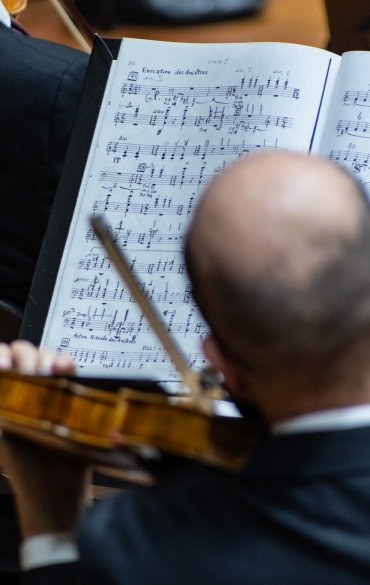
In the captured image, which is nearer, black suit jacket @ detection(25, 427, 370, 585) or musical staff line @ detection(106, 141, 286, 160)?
black suit jacket @ detection(25, 427, 370, 585)

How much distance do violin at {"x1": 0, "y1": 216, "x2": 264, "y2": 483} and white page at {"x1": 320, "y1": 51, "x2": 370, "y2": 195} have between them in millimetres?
344

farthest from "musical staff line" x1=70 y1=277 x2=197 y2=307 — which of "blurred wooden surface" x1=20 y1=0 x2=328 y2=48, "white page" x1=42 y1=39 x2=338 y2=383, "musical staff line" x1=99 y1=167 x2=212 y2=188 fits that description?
"blurred wooden surface" x1=20 y1=0 x2=328 y2=48

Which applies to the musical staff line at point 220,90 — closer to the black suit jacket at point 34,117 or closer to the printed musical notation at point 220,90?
the printed musical notation at point 220,90

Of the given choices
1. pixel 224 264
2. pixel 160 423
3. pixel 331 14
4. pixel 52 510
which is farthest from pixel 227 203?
pixel 331 14

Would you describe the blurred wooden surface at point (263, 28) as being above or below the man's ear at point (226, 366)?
above

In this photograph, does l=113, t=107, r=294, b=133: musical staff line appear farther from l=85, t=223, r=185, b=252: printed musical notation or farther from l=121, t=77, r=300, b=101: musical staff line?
l=85, t=223, r=185, b=252: printed musical notation

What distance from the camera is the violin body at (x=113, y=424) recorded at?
24.0 inches

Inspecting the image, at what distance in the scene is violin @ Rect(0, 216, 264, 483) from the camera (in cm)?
61

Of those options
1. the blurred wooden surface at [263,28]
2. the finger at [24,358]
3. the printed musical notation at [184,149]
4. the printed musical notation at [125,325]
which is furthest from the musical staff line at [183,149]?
the blurred wooden surface at [263,28]

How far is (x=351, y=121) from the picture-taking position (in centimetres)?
92

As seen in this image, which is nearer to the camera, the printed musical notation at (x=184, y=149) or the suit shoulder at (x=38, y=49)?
the printed musical notation at (x=184, y=149)

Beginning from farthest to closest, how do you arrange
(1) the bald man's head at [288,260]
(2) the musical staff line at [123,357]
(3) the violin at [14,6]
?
(3) the violin at [14,6] < (2) the musical staff line at [123,357] < (1) the bald man's head at [288,260]

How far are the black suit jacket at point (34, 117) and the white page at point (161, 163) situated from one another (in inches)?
3.6

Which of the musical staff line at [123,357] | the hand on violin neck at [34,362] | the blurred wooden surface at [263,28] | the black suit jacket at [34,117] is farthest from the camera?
the blurred wooden surface at [263,28]
